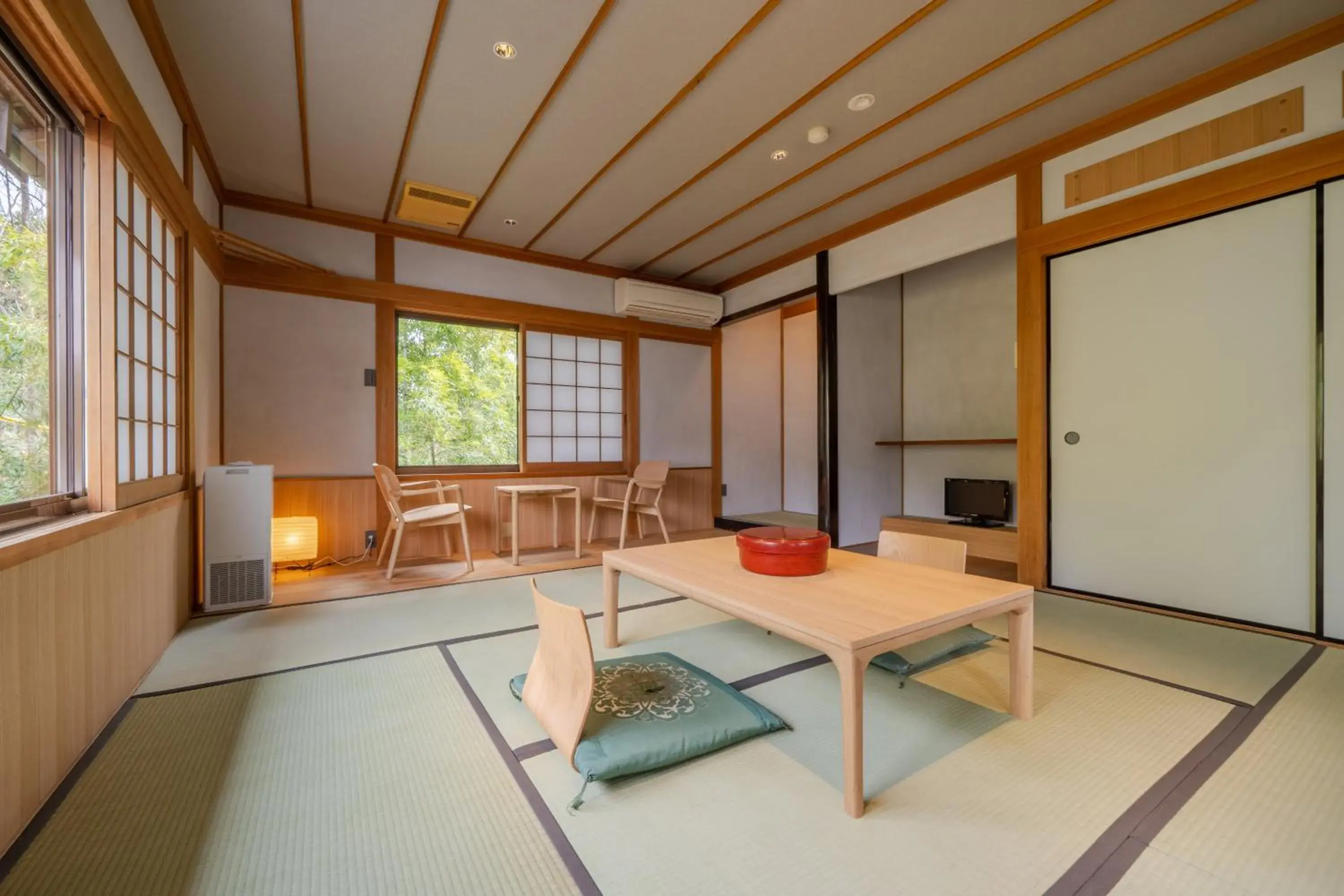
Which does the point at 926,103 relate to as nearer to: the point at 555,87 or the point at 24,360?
the point at 555,87

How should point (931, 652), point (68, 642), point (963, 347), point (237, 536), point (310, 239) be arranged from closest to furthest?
point (68, 642), point (931, 652), point (237, 536), point (310, 239), point (963, 347)

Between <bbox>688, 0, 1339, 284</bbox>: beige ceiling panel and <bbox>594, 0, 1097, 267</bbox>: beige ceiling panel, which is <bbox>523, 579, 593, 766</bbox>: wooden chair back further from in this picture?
<bbox>688, 0, 1339, 284</bbox>: beige ceiling panel

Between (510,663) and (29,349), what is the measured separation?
70.2 inches

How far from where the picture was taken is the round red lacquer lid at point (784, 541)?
1871 millimetres

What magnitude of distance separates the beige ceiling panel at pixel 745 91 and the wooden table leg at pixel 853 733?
248 cm

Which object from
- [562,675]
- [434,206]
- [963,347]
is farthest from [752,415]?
[562,675]

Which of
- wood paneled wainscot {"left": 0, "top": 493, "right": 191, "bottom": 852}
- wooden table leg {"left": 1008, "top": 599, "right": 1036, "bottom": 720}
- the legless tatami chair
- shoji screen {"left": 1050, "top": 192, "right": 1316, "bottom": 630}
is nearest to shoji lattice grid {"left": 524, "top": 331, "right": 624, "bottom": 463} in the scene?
the legless tatami chair

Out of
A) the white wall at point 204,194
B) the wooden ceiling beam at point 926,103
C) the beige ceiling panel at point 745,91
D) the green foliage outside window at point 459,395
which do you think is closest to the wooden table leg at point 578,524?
the green foliage outside window at point 459,395

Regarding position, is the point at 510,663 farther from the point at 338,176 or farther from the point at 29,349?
the point at 338,176

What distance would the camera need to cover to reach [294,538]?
3.79m

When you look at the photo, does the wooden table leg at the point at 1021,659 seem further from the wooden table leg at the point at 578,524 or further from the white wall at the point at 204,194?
the white wall at the point at 204,194

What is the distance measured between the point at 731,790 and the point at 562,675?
53 centimetres

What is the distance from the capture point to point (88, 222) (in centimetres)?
184

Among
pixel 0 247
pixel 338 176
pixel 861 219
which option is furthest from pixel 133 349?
pixel 861 219
